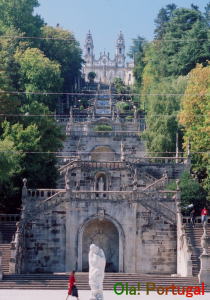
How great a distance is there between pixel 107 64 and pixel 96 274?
130 m

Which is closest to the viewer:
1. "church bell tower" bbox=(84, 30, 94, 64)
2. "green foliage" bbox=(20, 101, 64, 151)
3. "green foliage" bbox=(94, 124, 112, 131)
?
"green foliage" bbox=(20, 101, 64, 151)

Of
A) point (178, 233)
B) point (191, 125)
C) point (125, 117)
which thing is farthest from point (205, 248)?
point (125, 117)

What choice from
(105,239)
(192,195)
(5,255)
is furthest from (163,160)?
(5,255)

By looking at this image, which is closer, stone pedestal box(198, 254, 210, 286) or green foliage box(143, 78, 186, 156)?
stone pedestal box(198, 254, 210, 286)

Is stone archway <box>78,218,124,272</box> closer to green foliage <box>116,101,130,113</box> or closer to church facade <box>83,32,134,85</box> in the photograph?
green foliage <box>116,101,130,113</box>

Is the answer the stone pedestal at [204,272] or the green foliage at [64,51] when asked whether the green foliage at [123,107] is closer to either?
the green foliage at [64,51]

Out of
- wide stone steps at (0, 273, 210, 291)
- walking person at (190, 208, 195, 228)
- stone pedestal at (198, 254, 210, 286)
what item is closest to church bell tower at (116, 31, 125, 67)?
walking person at (190, 208, 195, 228)

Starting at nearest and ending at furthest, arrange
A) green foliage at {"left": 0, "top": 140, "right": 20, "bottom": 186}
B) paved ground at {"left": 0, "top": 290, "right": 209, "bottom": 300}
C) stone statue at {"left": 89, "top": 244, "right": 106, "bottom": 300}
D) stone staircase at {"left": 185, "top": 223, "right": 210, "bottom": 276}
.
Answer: stone statue at {"left": 89, "top": 244, "right": 106, "bottom": 300} → paved ground at {"left": 0, "top": 290, "right": 209, "bottom": 300} → stone staircase at {"left": 185, "top": 223, "right": 210, "bottom": 276} → green foliage at {"left": 0, "top": 140, "right": 20, "bottom": 186}

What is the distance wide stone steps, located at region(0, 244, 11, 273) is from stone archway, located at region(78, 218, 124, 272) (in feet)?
16.2

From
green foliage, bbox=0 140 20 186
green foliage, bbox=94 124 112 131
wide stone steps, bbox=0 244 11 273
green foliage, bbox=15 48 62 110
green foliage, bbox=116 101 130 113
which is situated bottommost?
wide stone steps, bbox=0 244 11 273

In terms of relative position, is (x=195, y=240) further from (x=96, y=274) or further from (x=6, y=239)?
(x=96, y=274)

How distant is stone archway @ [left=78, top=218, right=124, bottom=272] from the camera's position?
43.2 metres

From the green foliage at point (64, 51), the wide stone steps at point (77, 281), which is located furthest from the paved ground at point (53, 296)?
the green foliage at point (64, 51)

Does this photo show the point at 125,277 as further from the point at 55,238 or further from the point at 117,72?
the point at 117,72
